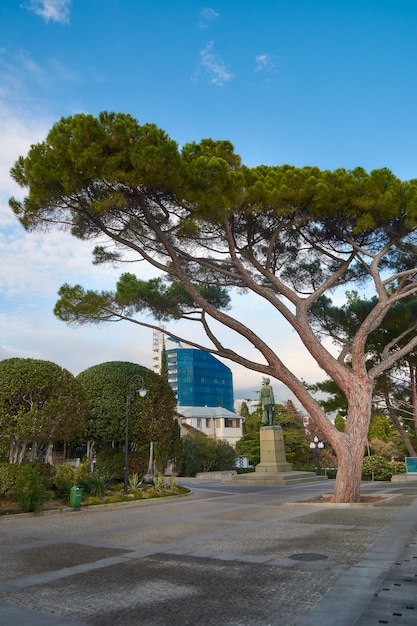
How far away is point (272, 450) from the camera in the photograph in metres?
26.4

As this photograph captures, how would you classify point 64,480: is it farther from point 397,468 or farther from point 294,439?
point 294,439

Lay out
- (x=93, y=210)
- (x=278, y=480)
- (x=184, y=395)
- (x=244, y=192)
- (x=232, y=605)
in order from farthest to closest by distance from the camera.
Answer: (x=184, y=395) → (x=278, y=480) → (x=244, y=192) → (x=93, y=210) → (x=232, y=605)

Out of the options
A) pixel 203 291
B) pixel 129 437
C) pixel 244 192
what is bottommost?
pixel 129 437

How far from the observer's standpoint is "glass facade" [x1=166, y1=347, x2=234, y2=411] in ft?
398

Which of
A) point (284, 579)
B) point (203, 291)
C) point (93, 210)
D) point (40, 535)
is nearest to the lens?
point (284, 579)

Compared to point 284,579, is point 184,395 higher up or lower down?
higher up

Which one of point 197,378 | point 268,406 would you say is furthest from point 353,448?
point 197,378

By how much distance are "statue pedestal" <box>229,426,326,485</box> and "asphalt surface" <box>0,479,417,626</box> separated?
12.9m

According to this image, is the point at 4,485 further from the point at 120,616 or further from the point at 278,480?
the point at 278,480

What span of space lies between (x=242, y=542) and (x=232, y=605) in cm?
355

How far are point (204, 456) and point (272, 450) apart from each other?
7.84m

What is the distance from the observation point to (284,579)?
5496 mm

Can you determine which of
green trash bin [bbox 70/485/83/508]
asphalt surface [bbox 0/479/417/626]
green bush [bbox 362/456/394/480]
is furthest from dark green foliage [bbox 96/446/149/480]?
green bush [bbox 362/456/394/480]

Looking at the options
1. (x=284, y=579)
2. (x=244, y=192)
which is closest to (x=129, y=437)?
(x=244, y=192)
